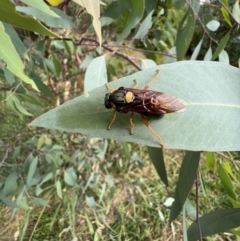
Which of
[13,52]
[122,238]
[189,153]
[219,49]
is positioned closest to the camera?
[13,52]

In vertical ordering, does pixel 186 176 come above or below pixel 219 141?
below

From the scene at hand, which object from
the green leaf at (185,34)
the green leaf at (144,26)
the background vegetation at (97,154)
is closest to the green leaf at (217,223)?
the background vegetation at (97,154)

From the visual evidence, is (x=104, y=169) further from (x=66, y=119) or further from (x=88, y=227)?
(x=66, y=119)

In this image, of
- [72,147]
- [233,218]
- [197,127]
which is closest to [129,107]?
[197,127]

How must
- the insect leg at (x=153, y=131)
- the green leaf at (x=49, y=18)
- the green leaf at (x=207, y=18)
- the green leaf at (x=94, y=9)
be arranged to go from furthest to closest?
the green leaf at (x=207, y=18)
the green leaf at (x=49, y=18)
the insect leg at (x=153, y=131)
the green leaf at (x=94, y=9)

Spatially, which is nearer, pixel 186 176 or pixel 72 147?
pixel 186 176

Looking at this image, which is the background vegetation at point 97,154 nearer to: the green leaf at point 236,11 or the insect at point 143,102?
the green leaf at point 236,11

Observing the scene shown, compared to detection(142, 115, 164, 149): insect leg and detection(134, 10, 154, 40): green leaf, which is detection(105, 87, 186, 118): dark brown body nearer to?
detection(142, 115, 164, 149): insect leg
